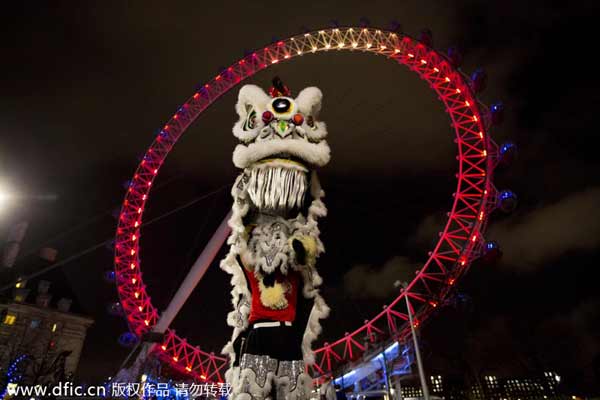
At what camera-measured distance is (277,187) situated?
136 inches

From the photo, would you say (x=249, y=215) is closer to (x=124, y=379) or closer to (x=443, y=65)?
(x=443, y=65)

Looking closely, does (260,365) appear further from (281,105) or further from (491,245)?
(491,245)

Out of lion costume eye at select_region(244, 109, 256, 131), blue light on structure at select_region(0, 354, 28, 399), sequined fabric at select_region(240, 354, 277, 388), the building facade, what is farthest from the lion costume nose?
the building facade

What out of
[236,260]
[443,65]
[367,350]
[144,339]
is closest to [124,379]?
[144,339]

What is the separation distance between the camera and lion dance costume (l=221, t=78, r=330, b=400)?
117 inches

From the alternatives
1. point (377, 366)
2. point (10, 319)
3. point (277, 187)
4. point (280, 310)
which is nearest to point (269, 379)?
point (280, 310)

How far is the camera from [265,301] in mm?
3225

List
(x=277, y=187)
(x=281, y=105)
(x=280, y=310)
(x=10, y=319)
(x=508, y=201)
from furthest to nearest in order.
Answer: (x=10, y=319) < (x=508, y=201) < (x=281, y=105) < (x=277, y=187) < (x=280, y=310)

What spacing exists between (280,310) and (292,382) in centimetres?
59

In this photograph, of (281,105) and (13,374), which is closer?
(281,105)

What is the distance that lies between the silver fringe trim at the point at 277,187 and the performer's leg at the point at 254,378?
1.35 metres

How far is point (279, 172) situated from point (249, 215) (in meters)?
0.53

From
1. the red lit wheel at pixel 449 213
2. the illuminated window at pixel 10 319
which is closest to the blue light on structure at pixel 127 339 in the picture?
the red lit wheel at pixel 449 213

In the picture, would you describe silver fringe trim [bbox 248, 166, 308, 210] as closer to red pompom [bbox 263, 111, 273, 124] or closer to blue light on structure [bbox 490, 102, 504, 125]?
red pompom [bbox 263, 111, 273, 124]
